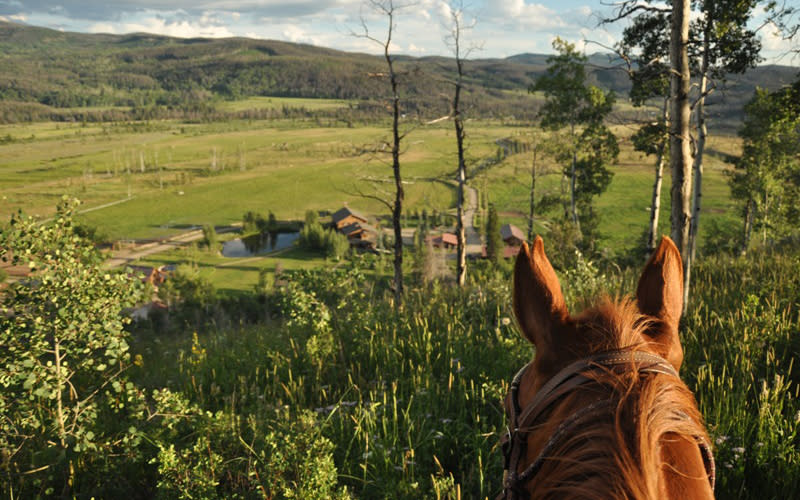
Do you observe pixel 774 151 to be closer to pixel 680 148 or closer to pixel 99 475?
pixel 680 148

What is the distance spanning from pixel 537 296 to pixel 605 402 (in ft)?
1.61

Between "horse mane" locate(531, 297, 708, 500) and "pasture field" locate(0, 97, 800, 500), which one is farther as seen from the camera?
"pasture field" locate(0, 97, 800, 500)

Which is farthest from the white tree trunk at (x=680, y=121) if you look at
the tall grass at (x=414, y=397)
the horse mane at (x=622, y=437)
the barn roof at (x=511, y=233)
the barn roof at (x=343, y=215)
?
the barn roof at (x=343, y=215)

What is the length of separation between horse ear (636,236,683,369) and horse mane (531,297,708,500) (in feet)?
0.90

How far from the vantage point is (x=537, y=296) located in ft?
5.08

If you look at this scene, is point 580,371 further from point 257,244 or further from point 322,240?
point 257,244

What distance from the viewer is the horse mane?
3.04ft

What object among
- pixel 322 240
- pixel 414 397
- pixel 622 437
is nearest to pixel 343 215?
pixel 322 240

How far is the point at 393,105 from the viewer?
14.7 m

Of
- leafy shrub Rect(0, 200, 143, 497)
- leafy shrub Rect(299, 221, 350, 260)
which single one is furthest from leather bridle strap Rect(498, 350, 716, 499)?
leafy shrub Rect(299, 221, 350, 260)

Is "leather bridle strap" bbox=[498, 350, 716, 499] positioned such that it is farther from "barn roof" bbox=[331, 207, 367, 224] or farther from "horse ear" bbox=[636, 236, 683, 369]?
"barn roof" bbox=[331, 207, 367, 224]

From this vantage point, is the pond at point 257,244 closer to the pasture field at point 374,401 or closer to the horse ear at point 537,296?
the pasture field at point 374,401

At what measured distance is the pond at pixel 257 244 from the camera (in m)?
77.4

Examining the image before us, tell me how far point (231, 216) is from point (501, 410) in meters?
103
